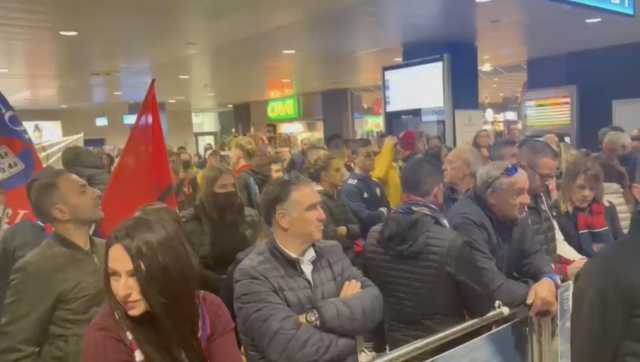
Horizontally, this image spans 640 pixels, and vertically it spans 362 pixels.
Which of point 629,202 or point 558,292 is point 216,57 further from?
point 558,292

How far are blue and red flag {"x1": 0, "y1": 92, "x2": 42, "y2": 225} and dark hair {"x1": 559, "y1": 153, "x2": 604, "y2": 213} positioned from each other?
3220mm

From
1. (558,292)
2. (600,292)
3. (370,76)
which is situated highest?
(370,76)

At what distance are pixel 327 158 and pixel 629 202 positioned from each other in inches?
90.3

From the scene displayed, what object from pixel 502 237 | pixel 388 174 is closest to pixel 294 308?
pixel 502 237

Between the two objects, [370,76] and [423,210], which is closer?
[423,210]

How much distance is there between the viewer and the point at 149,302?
1.49 metres

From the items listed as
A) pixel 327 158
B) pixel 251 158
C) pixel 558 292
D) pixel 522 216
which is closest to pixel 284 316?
Answer: pixel 558 292

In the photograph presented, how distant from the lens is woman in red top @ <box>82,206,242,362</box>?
1.48 metres

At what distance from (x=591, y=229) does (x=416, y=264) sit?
1549mm

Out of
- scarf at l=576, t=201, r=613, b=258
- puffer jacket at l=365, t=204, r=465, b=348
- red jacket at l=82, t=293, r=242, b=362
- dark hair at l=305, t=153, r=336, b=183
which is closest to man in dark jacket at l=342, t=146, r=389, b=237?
dark hair at l=305, t=153, r=336, b=183

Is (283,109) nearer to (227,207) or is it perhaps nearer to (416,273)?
(227,207)

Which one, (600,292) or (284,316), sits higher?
(600,292)

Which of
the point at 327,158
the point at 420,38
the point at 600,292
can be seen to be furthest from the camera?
the point at 420,38

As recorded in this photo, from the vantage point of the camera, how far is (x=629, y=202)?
4508 millimetres
